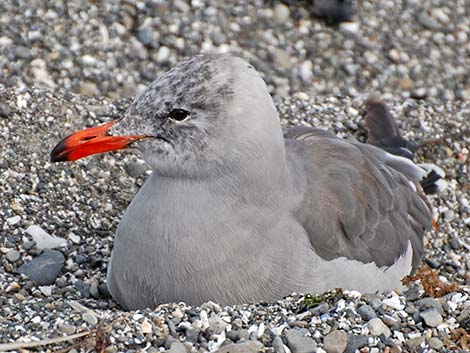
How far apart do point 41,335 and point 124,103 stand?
2476 mm

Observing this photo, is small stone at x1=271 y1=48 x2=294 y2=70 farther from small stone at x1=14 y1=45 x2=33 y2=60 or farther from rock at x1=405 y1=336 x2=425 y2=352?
rock at x1=405 y1=336 x2=425 y2=352

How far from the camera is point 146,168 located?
578 cm

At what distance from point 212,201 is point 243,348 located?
77 centimetres

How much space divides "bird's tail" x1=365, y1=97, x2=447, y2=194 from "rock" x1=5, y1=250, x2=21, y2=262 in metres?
2.24

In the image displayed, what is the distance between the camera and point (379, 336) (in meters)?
4.04

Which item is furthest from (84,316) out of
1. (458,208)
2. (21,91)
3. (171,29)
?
(171,29)

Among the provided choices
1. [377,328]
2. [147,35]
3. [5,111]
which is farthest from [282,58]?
[377,328]

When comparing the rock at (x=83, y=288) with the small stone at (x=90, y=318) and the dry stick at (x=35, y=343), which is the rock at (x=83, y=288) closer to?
the small stone at (x=90, y=318)

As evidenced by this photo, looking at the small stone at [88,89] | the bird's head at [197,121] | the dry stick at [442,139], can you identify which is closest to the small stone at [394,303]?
the bird's head at [197,121]

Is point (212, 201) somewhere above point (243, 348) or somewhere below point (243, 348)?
above

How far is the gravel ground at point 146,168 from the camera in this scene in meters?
4.04

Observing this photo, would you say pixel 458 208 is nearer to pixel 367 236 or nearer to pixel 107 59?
pixel 367 236

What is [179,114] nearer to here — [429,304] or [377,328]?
[377,328]

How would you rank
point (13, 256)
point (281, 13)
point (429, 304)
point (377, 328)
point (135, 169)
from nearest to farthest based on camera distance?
point (377, 328) → point (429, 304) → point (13, 256) → point (135, 169) → point (281, 13)
